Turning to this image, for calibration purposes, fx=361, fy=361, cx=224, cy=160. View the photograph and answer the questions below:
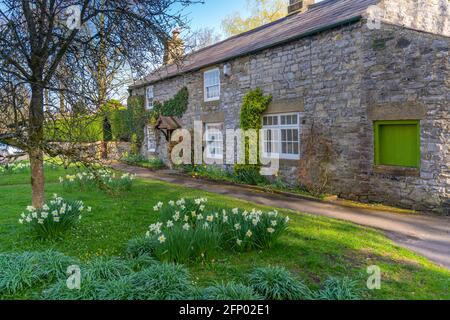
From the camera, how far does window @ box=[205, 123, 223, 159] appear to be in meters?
15.4

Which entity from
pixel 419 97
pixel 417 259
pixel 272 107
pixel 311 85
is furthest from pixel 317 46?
pixel 417 259

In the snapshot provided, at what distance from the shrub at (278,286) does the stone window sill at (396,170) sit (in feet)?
20.9

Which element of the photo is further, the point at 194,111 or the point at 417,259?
the point at 194,111

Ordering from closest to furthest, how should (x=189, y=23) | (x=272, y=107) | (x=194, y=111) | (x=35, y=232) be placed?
(x=35, y=232) → (x=189, y=23) → (x=272, y=107) → (x=194, y=111)

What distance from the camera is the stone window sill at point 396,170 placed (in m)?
9.01

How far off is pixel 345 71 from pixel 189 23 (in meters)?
5.10

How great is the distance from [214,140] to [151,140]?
6366mm

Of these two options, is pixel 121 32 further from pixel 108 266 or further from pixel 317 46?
pixel 317 46

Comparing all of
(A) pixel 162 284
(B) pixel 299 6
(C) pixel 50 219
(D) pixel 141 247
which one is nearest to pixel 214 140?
(B) pixel 299 6

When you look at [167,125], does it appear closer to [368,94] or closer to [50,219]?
[368,94]

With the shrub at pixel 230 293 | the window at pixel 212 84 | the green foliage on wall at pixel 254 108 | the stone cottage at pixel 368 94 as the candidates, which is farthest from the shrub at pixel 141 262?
the window at pixel 212 84

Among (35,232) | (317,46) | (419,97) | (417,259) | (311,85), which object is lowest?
(417,259)

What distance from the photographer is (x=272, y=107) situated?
12.5 meters
